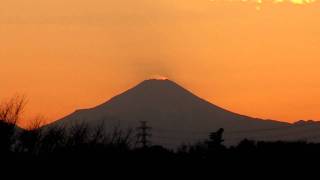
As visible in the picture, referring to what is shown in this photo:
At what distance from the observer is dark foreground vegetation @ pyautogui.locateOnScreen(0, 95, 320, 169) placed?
49062 mm

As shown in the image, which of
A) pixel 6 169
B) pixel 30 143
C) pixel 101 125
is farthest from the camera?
pixel 101 125

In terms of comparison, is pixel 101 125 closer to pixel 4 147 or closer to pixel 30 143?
pixel 30 143

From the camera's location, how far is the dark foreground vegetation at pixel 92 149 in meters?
49.1

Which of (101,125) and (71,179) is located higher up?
(101,125)

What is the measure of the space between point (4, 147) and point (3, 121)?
148 cm

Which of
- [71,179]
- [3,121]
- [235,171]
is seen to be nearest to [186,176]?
[235,171]

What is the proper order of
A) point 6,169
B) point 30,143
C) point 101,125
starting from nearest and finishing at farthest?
point 6,169 < point 30,143 < point 101,125

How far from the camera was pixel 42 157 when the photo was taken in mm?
49812

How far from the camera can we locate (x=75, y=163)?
4797 centimetres

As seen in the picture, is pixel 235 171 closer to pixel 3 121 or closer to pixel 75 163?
pixel 75 163

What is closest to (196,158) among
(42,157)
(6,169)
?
(42,157)

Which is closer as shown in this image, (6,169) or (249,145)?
(6,169)

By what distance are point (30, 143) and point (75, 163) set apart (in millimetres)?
6941

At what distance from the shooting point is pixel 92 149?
167 ft
